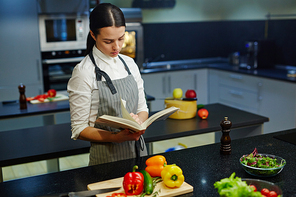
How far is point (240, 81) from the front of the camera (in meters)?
4.37

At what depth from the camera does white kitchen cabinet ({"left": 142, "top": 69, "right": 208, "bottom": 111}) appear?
4539 mm

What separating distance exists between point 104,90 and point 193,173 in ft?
1.81

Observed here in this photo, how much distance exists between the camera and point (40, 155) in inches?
70.5

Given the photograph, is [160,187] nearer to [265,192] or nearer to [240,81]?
[265,192]

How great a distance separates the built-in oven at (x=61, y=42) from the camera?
4152 mm

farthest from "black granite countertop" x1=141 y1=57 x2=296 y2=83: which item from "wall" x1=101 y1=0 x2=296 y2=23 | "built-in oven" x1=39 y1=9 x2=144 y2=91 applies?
"built-in oven" x1=39 y1=9 x2=144 y2=91

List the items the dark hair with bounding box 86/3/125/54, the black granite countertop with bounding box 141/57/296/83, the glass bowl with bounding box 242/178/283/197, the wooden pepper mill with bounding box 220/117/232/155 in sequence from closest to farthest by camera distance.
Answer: the glass bowl with bounding box 242/178/283/197, the dark hair with bounding box 86/3/125/54, the wooden pepper mill with bounding box 220/117/232/155, the black granite countertop with bounding box 141/57/296/83

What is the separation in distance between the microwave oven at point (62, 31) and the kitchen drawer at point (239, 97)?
2038mm

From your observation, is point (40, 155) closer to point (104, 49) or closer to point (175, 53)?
point (104, 49)

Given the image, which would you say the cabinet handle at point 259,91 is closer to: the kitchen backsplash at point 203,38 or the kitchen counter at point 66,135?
the kitchen backsplash at point 203,38

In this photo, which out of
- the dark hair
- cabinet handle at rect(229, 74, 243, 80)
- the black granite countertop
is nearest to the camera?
the dark hair

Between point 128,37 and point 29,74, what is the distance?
1368 mm

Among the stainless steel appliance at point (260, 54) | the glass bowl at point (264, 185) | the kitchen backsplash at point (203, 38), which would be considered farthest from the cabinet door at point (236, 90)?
the glass bowl at point (264, 185)

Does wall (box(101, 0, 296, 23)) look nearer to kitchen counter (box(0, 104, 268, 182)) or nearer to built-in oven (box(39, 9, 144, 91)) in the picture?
built-in oven (box(39, 9, 144, 91))
